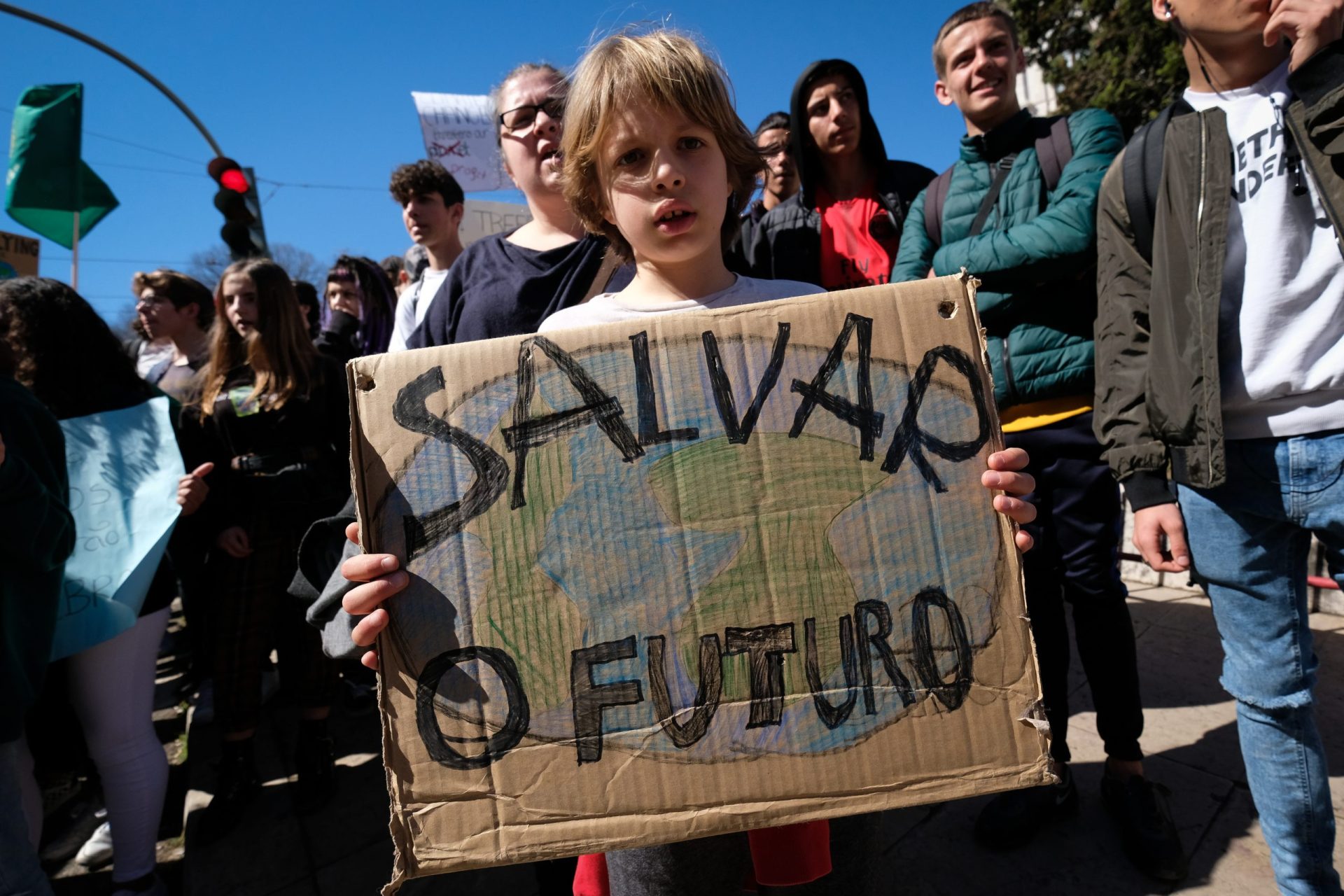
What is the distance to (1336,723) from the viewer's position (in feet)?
7.85

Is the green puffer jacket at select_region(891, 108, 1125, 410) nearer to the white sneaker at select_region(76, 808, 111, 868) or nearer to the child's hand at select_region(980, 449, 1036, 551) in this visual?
the child's hand at select_region(980, 449, 1036, 551)

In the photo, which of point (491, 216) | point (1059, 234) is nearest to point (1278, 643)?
point (1059, 234)

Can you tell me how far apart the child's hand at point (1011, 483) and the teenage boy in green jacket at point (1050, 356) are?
0.93 meters

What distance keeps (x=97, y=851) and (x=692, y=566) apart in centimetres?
292

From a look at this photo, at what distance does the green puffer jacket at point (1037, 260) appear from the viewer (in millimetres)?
1779

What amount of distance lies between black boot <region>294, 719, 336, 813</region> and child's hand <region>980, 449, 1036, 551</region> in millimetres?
2710

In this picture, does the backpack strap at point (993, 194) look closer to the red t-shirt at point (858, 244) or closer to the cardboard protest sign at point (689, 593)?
the red t-shirt at point (858, 244)

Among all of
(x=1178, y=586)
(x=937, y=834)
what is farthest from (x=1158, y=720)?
(x=1178, y=586)

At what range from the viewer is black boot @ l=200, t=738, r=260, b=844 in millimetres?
2660

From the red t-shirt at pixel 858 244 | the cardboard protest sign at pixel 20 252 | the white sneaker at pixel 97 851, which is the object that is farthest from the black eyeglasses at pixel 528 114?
the cardboard protest sign at pixel 20 252

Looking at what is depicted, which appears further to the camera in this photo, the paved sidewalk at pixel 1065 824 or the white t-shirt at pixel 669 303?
the paved sidewalk at pixel 1065 824

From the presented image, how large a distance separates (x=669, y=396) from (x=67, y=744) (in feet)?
7.58

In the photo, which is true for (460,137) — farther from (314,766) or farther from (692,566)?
(692,566)

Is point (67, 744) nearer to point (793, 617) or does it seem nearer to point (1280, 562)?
point (793, 617)
